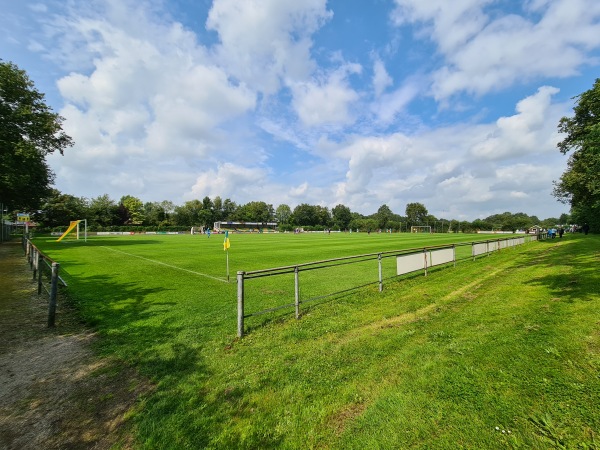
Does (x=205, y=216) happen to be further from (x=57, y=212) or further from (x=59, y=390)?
(x=59, y=390)

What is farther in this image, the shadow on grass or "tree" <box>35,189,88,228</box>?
"tree" <box>35,189,88,228</box>

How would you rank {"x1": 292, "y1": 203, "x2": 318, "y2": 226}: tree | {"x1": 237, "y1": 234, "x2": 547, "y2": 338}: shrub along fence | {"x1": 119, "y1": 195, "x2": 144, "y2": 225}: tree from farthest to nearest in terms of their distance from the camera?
{"x1": 292, "y1": 203, "x2": 318, "y2": 226}: tree → {"x1": 119, "y1": 195, "x2": 144, "y2": 225}: tree → {"x1": 237, "y1": 234, "x2": 547, "y2": 338}: shrub along fence

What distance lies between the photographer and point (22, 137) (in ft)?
94.5

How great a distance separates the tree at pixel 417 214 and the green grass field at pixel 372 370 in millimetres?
144775

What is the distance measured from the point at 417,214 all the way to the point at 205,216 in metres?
102

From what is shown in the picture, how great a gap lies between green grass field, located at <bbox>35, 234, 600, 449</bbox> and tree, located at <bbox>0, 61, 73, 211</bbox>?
28.0 metres

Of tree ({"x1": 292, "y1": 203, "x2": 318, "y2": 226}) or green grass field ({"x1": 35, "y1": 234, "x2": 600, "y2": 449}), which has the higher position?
tree ({"x1": 292, "y1": 203, "x2": 318, "y2": 226})

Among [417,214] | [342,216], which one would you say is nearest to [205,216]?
[342,216]

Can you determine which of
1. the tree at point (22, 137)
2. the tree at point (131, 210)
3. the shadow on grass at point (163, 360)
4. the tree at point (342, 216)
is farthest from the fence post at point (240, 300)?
the tree at point (342, 216)

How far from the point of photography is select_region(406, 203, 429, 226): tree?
14312 centimetres

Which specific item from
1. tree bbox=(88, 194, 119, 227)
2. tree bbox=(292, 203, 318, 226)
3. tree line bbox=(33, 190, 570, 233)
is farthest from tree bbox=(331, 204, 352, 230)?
tree bbox=(88, 194, 119, 227)

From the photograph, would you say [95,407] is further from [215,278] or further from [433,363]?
[215,278]

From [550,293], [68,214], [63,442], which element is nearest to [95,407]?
[63,442]

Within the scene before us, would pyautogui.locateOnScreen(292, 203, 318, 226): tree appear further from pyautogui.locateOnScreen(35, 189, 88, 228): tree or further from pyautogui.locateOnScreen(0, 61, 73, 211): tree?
pyautogui.locateOnScreen(0, 61, 73, 211): tree
